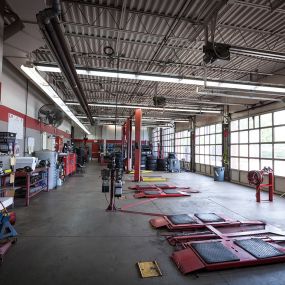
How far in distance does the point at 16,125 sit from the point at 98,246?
4850mm

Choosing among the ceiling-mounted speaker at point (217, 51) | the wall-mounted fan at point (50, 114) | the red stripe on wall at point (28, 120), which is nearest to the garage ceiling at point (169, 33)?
the ceiling-mounted speaker at point (217, 51)

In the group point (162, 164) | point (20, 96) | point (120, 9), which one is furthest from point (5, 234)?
point (162, 164)

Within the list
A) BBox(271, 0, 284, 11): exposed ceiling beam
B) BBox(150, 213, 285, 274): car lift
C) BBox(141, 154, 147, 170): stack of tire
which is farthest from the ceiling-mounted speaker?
BBox(141, 154, 147, 170): stack of tire

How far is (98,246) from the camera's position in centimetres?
328

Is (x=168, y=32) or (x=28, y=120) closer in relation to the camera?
Answer: (x=168, y=32)

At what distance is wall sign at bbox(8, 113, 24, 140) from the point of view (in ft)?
19.7

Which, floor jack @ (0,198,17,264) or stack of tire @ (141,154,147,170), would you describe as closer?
floor jack @ (0,198,17,264)

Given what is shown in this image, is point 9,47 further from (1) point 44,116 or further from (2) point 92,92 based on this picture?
(2) point 92,92

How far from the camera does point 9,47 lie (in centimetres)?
436

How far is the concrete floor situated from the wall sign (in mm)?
2089

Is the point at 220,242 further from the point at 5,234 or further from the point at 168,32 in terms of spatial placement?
the point at 168,32

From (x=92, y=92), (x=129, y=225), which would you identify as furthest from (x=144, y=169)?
(x=129, y=225)

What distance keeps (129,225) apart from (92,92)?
7553 mm

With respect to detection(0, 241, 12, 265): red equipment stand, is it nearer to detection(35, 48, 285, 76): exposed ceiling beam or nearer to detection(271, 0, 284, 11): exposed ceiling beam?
detection(35, 48, 285, 76): exposed ceiling beam
